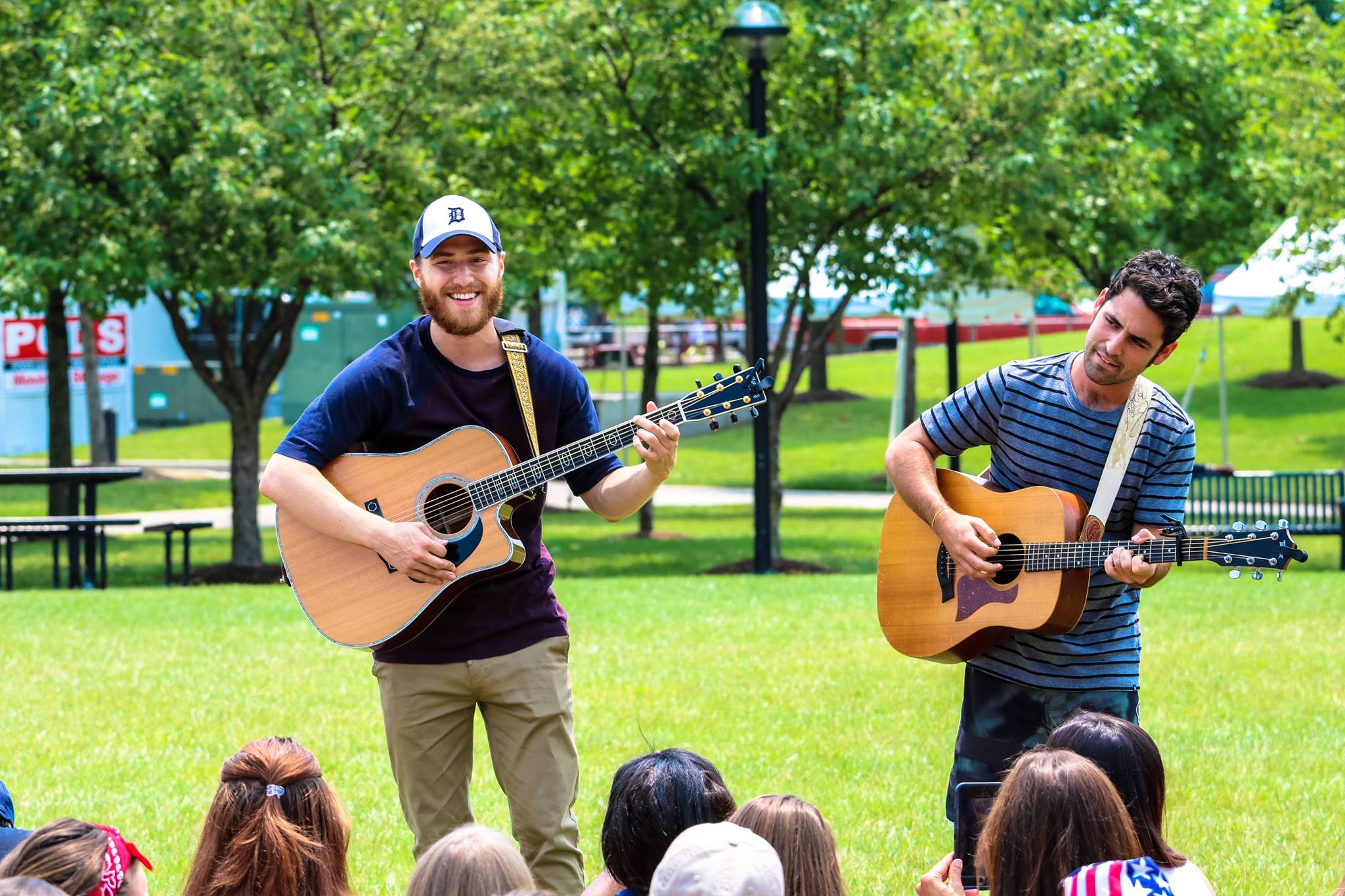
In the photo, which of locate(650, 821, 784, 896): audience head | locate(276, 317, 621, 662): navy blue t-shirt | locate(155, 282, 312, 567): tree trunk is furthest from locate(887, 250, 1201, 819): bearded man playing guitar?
locate(155, 282, 312, 567): tree trunk

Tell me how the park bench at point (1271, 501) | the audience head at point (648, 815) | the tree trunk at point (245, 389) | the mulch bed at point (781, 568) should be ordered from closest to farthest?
the audience head at point (648, 815)
the park bench at point (1271, 501)
the mulch bed at point (781, 568)
the tree trunk at point (245, 389)

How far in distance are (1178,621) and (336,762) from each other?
6.37 meters

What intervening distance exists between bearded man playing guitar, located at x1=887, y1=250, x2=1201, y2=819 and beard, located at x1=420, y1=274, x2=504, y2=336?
3.93ft

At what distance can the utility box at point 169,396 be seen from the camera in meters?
33.4

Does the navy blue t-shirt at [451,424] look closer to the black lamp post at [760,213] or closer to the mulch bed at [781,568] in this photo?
the black lamp post at [760,213]

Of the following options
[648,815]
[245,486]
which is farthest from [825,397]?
[648,815]

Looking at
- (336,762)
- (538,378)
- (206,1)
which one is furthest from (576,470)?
(206,1)

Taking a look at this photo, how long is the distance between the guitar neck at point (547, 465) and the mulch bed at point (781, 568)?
10.6 meters

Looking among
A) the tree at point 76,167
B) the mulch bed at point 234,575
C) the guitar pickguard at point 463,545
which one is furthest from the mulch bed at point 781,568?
the guitar pickguard at point 463,545

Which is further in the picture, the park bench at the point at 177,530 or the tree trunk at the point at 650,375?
the tree trunk at the point at 650,375

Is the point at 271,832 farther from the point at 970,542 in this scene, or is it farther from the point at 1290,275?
the point at 1290,275

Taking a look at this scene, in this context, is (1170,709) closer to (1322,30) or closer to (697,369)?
(1322,30)

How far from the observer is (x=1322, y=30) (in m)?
18.5

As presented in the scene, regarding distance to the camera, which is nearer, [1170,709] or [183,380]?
[1170,709]
